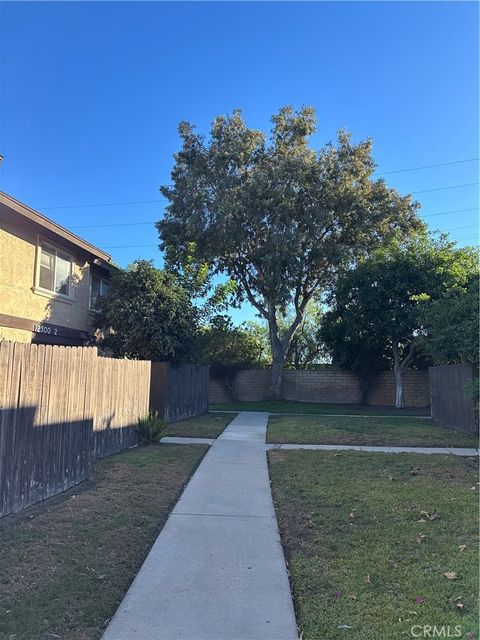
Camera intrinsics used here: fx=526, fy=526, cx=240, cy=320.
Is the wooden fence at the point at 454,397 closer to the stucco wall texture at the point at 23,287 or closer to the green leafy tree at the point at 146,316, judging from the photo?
the green leafy tree at the point at 146,316

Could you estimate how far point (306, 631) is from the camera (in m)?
3.60

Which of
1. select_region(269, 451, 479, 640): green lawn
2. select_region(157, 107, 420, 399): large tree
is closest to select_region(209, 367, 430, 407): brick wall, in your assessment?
select_region(157, 107, 420, 399): large tree

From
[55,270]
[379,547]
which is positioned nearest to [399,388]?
[55,270]

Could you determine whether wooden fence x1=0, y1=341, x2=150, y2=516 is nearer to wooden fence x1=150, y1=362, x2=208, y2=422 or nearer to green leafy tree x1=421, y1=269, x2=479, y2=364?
wooden fence x1=150, y1=362, x2=208, y2=422

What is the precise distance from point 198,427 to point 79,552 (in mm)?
10371

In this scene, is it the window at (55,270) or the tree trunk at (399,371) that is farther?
the tree trunk at (399,371)

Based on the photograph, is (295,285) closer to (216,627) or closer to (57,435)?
(57,435)

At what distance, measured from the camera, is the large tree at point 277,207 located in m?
24.0

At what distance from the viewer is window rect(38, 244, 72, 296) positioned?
1522 centimetres

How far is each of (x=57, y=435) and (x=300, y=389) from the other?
74.7 feet

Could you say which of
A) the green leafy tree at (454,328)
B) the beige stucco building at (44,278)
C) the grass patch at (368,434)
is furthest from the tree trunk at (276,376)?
the beige stucco building at (44,278)

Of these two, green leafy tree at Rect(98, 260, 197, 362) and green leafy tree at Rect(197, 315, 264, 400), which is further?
green leafy tree at Rect(197, 315, 264, 400)

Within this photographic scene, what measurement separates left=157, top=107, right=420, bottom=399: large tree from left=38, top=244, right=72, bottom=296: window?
848 centimetres

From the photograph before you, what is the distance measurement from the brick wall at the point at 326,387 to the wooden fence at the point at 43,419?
20.1 meters
